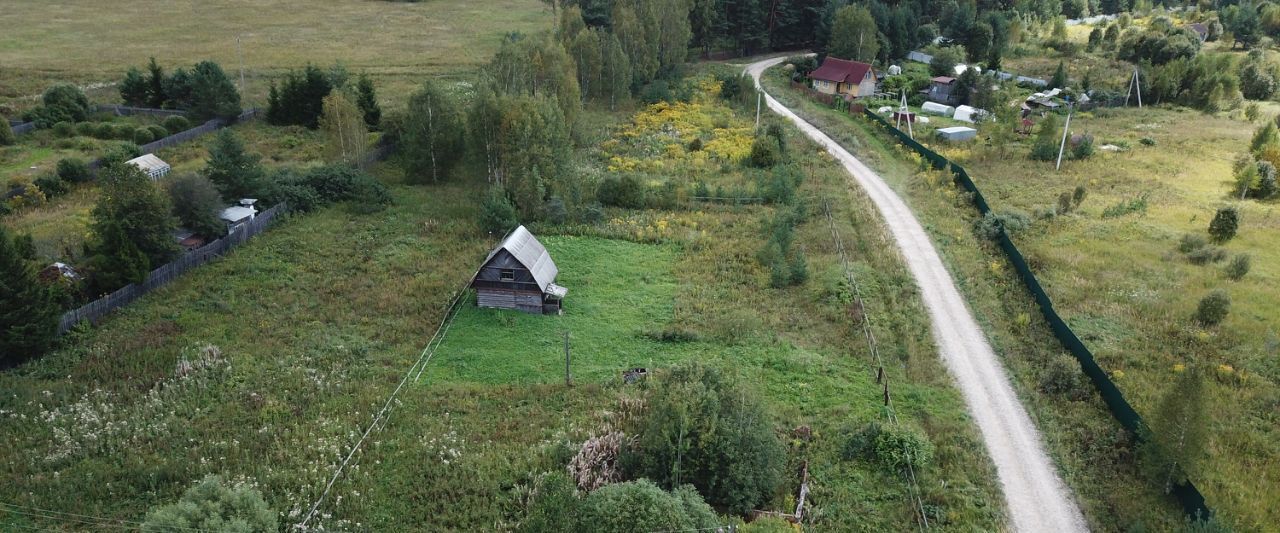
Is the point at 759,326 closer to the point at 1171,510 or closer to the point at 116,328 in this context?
the point at 1171,510

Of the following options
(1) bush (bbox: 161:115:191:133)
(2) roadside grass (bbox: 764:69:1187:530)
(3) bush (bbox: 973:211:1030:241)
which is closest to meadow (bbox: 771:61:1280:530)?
(2) roadside grass (bbox: 764:69:1187:530)

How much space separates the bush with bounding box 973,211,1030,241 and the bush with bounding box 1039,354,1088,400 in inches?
535

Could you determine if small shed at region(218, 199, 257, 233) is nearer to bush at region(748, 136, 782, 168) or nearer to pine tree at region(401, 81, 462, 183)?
pine tree at region(401, 81, 462, 183)

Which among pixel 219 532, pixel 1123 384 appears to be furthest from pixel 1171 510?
pixel 219 532

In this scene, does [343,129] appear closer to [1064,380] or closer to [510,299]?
[510,299]

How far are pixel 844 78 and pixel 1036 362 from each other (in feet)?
164

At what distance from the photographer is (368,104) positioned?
5825cm

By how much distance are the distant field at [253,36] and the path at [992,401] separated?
5240cm

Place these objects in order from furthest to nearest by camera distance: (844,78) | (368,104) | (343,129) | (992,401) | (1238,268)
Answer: (844,78)
(368,104)
(343,129)
(1238,268)
(992,401)

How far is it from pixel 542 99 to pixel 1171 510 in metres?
35.5

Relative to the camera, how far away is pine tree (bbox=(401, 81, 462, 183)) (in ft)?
152

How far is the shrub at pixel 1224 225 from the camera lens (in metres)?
37.7

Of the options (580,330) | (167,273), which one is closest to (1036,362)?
(580,330)

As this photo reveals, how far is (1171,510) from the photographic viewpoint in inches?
798
